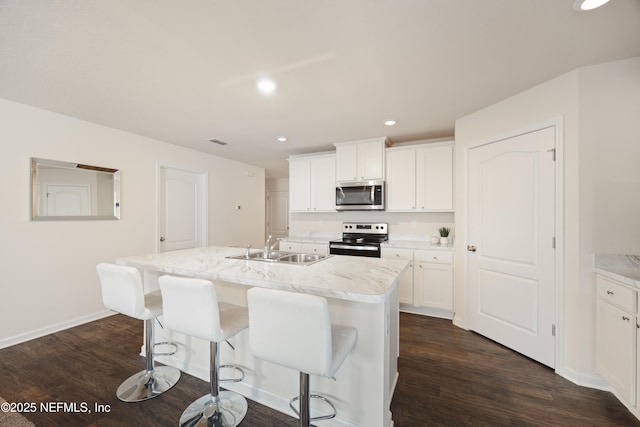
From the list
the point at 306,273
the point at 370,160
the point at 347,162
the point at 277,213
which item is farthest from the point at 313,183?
the point at 277,213

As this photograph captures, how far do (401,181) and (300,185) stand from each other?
173 centimetres

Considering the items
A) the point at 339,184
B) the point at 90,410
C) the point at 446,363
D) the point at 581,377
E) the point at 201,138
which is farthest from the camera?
the point at 339,184

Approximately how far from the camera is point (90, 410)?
1.72 metres

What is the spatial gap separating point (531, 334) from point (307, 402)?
2.22 meters

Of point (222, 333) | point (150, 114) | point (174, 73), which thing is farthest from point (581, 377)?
point (150, 114)

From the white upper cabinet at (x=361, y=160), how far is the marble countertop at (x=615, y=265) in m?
2.40

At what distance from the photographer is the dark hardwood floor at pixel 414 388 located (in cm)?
165

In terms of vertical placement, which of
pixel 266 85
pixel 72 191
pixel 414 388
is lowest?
pixel 414 388

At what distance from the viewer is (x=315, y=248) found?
4.14 metres

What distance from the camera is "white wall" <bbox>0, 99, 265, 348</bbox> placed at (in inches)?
100.0

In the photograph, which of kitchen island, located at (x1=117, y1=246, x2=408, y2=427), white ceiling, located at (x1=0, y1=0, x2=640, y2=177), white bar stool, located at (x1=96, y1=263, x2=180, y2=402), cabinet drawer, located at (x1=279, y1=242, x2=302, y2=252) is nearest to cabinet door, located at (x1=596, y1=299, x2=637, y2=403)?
kitchen island, located at (x1=117, y1=246, x2=408, y2=427)

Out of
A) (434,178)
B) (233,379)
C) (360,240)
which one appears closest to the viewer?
(233,379)

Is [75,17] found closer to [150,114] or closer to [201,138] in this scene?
[150,114]

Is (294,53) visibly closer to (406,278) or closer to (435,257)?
(435,257)
